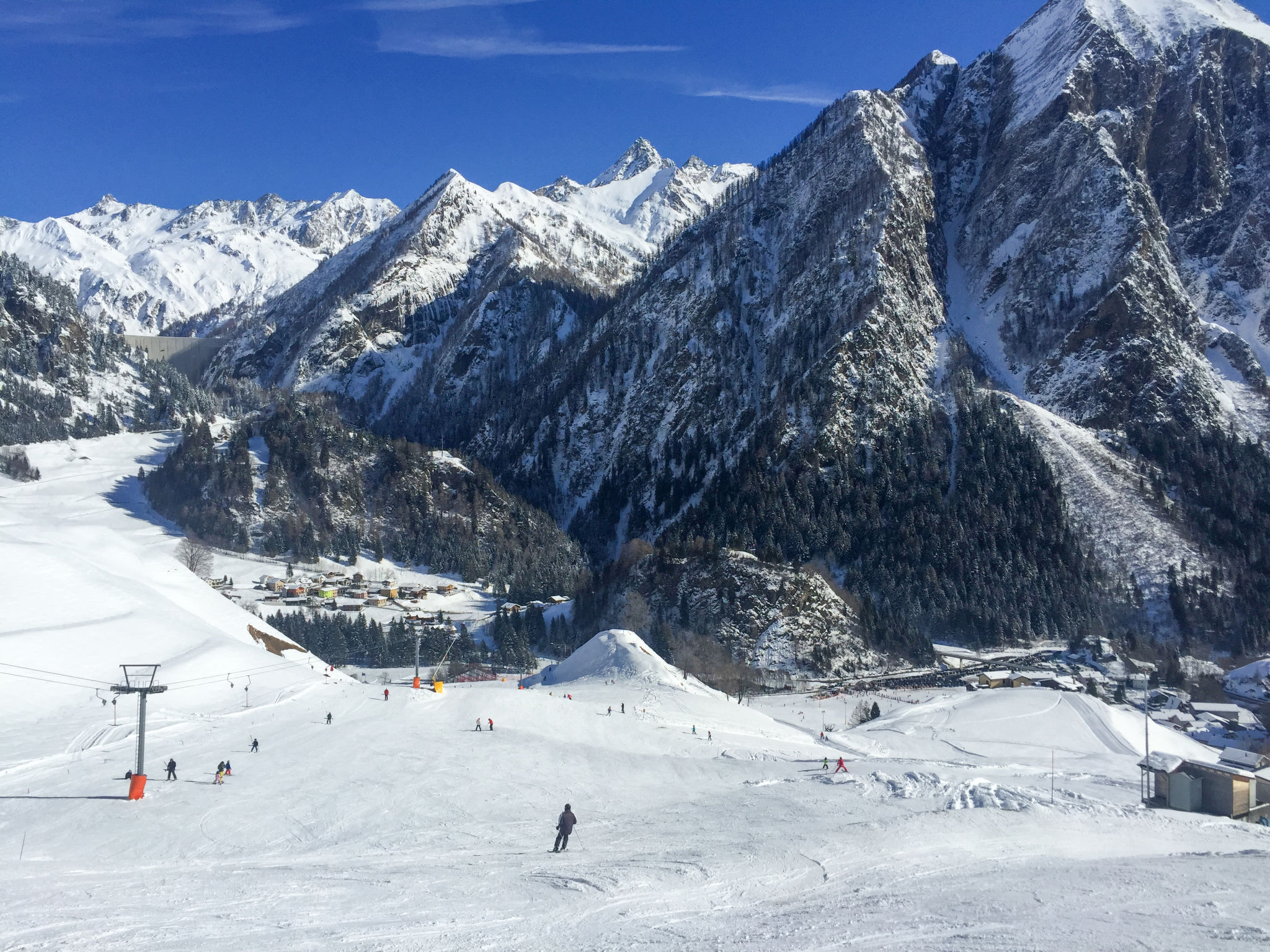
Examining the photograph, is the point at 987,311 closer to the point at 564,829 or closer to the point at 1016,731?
the point at 1016,731

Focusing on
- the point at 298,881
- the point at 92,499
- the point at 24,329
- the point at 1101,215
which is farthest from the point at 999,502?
the point at 24,329

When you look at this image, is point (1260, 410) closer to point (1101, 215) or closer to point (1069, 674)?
point (1101, 215)

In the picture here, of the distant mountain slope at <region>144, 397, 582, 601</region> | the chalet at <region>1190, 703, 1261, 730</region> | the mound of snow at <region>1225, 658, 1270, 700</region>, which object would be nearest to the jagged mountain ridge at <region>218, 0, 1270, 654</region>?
the distant mountain slope at <region>144, 397, 582, 601</region>

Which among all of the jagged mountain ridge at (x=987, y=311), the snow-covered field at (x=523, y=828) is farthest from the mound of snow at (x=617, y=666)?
the jagged mountain ridge at (x=987, y=311)

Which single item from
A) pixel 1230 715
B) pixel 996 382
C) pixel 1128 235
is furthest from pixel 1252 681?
pixel 1128 235

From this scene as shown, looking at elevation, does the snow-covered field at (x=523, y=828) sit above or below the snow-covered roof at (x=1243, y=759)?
above

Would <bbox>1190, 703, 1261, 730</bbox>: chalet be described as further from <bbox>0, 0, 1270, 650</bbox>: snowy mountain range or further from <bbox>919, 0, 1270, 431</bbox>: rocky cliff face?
<bbox>919, 0, 1270, 431</bbox>: rocky cliff face

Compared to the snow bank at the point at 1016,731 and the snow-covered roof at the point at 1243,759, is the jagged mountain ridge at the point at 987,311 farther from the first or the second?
the snow-covered roof at the point at 1243,759
